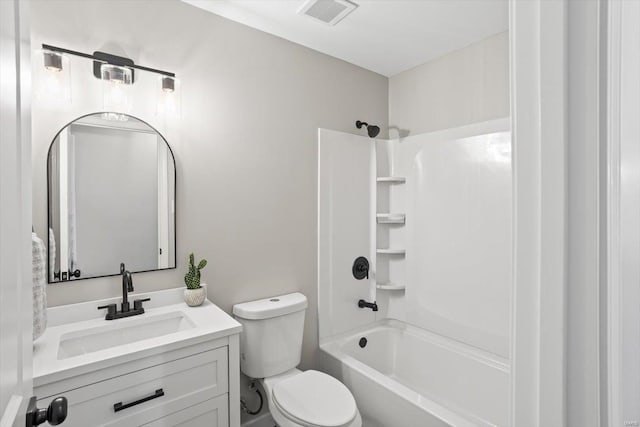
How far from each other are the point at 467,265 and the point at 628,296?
6.16 ft

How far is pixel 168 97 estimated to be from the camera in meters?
1.73

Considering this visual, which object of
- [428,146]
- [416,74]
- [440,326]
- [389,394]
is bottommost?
[389,394]

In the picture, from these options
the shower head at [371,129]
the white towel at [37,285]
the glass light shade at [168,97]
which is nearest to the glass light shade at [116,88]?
the glass light shade at [168,97]

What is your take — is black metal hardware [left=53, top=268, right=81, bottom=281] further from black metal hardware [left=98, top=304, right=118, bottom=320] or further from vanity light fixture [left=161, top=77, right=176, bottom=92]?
vanity light fixture [left=161, top=77, right=176, bottom=92]

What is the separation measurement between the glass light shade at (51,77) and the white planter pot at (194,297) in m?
1.03

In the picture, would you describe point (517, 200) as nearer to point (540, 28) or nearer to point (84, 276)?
point (540, 28)

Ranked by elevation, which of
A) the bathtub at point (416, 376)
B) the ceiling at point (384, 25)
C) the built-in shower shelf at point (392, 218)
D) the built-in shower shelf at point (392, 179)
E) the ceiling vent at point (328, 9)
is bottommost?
the bathtub at point (416, 376)

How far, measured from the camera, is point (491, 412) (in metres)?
1.99

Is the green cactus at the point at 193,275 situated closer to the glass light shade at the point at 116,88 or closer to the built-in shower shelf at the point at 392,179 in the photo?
the glass light shade at the point at 116,88

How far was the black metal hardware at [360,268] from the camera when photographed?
100.0 inches

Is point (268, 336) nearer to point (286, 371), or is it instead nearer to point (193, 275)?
point (286, 371)

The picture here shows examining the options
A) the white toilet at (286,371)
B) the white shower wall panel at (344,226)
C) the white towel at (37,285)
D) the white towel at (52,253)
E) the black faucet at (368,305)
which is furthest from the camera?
the black faucet at (368,305)

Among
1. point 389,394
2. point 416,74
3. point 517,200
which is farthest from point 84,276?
point 416,74

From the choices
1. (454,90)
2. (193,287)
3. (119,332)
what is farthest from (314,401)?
(454,90)
